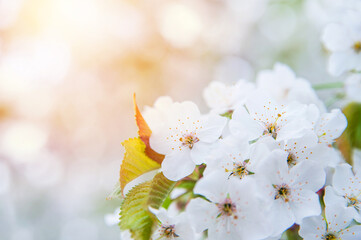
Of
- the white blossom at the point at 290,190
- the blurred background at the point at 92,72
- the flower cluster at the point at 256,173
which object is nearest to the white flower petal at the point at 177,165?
the flower cluster at the point at 256,173

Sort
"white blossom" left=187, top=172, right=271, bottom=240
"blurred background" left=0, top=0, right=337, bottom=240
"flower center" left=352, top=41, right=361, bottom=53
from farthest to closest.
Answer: "blurred background" left=0, top=0, right=337, bottom=240 → "flower center" left=352, top=41, right=361, bottom=53 → "white blossom" left=187, top=172, right=271, bottom=240

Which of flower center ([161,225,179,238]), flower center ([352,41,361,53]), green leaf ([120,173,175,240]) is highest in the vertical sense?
flower center ([352,41,361,53])

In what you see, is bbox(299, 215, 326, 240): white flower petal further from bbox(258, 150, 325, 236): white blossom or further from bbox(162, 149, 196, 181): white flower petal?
bbox(162, 149, 196, 181): white flower petal

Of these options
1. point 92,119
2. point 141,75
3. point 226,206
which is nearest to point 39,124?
point 92,119

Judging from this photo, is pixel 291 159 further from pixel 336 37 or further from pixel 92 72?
pixel 92 72

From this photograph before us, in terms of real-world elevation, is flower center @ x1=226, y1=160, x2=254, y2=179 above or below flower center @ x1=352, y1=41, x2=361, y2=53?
below

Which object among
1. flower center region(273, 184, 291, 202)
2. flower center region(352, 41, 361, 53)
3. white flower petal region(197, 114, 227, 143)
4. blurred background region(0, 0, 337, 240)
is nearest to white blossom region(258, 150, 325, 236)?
flower center region(273, 184, 291, 202)
